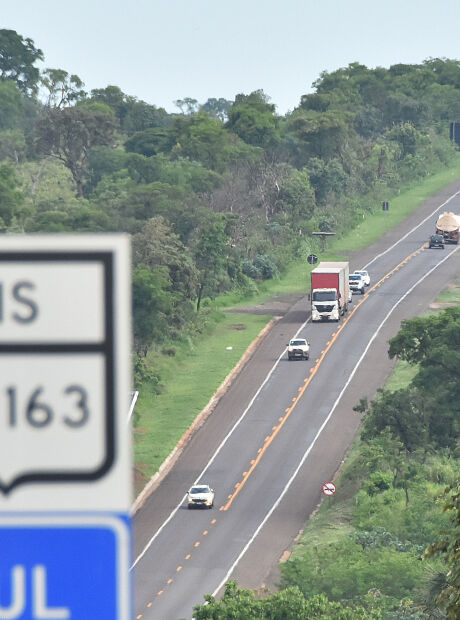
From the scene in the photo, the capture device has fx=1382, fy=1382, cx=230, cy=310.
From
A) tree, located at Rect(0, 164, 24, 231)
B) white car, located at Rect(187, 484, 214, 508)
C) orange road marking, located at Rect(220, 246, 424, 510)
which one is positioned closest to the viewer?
white car, located at Rect(187, 484, 214, 508)

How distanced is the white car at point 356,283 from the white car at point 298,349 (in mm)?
20963

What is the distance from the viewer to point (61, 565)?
3.46 meters

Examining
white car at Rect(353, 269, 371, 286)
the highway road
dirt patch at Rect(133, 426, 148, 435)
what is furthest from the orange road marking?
dirt patch at Rect(133, 426, 148, 435)

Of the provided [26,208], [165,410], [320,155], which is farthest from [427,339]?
[320,155]

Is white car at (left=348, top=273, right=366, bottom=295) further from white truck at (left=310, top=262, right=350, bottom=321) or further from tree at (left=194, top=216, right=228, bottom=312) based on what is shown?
tree at (left=194, top=216, right=228, bottom=312)

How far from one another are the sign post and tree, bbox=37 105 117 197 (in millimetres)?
170250

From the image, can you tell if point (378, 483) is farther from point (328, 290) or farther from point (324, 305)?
point (324, 305)

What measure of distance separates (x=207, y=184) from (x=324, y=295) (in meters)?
48.2

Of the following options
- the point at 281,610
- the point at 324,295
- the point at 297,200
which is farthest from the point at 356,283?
the point at 281,610

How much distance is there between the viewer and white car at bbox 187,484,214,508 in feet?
241

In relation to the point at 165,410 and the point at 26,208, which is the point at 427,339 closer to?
the point at 165,410

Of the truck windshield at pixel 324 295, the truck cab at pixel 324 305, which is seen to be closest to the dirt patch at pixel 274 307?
the truck cab at pixel 324 305

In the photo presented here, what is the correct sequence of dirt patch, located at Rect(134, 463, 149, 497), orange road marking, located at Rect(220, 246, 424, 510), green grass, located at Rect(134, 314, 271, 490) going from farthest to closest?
green grass, located at Rect(134, 314, 271, 490)
orange road marking, located at Rect(220, 246, 424, 510)
dirt patch, located at Rect(134, 463, 149, 497)

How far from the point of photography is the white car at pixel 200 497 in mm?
73312
